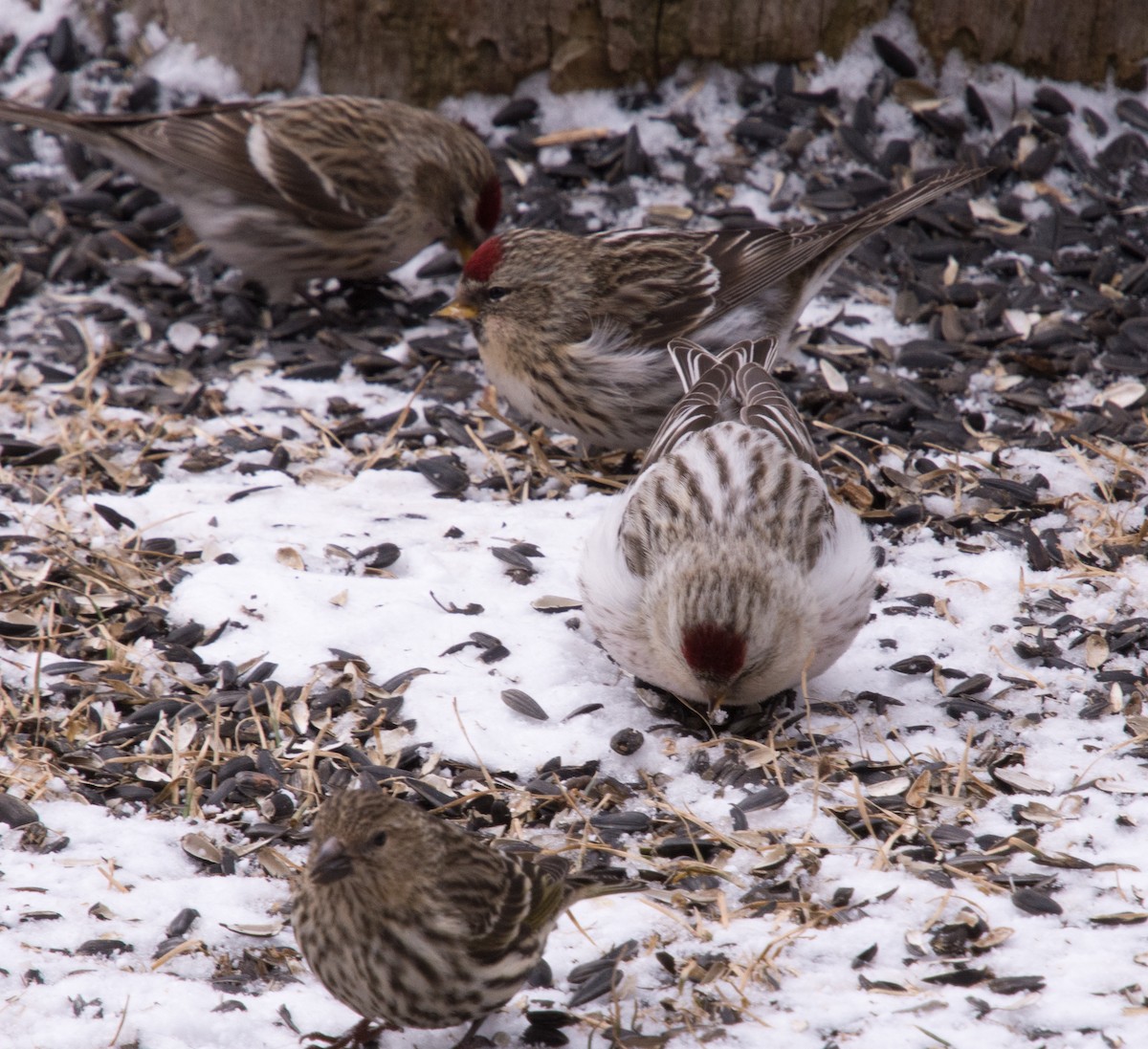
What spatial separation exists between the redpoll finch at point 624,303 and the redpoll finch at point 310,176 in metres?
0.72

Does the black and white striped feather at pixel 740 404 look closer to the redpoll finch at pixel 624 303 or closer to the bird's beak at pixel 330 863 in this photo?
the redpoll finch at pixel 624 303

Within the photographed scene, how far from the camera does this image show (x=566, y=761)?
3.73 meters

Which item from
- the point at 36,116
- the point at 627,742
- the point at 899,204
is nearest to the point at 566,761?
the point at 627,742

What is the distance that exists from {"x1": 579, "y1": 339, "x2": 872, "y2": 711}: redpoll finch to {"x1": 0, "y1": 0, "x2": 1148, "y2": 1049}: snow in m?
0.23

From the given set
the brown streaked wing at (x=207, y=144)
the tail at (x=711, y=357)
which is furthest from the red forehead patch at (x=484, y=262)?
the brown streaked wing at (x=207, y=144)

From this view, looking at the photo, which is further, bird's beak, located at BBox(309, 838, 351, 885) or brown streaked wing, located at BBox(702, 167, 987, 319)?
brown streaked wing, located at BBox(702, 167, 987, 319)

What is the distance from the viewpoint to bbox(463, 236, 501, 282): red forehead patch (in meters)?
5.20

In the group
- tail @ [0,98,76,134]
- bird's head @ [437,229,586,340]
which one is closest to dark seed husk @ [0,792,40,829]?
bird's head @ [437,229,586,340]

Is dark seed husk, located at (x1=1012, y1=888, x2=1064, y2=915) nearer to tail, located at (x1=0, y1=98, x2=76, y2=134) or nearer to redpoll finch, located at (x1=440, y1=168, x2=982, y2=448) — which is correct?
redpoll finch, located at (x1=440, y1=168, x2=982, y2=448)

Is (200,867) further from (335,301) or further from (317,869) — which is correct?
(335,301)

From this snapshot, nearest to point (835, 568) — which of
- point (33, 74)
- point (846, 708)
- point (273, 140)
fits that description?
point (846, 708)

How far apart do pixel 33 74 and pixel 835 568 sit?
465 centimetres

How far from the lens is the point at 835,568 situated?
3.73 m

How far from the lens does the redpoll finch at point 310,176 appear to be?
5820 mm
